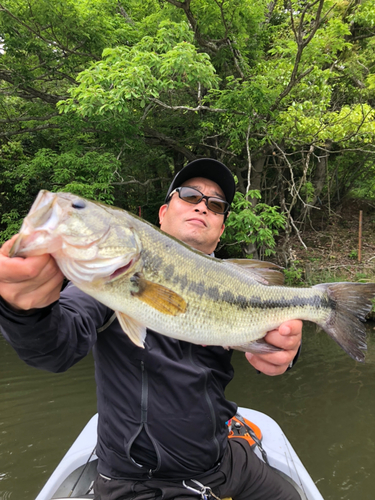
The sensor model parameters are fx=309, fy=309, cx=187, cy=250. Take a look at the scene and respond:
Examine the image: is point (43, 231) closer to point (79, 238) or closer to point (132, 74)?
point (79, 238)

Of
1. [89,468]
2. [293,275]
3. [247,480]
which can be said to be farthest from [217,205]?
[293,275]

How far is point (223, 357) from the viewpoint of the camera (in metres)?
2.29

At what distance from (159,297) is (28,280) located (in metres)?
0.58

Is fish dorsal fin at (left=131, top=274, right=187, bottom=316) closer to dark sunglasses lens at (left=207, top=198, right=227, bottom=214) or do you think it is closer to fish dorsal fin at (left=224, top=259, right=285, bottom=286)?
fish dorsal fin at (left=224, top=259, right=285, bottom=286)

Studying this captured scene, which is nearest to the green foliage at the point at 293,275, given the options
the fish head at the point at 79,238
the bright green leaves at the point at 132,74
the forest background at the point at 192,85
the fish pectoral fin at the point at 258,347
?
the forest background at the point at 192,85

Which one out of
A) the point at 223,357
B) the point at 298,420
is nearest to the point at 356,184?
the point at 298,420

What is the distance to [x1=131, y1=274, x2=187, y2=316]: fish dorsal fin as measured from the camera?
1484 mm

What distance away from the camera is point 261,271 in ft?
6.72

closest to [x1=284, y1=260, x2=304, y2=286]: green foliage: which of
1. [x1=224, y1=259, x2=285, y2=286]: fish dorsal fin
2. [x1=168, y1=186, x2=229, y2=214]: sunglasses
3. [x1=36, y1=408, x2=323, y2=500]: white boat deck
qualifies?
[x1=36, y1=408, x2=323, y2=500]: white boat deck

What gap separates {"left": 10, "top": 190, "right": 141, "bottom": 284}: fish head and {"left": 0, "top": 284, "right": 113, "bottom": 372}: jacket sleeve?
10.9 inches

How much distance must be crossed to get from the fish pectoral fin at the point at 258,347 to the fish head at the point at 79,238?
0.85m

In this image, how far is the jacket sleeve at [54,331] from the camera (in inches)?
53.5

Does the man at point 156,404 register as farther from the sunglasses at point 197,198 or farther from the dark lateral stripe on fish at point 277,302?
the sunglasses at point 197,198

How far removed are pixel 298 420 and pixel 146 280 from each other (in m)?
5.64
